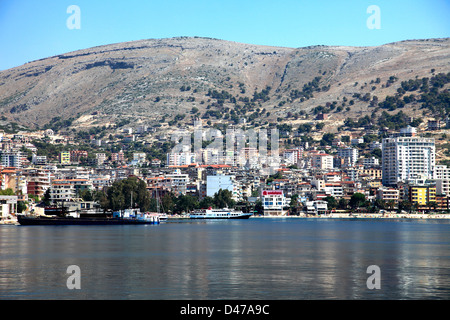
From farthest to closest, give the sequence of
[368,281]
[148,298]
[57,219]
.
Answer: [57,219], [368,281], [148,298]

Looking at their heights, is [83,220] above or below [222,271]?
below

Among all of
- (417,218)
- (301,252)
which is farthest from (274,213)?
(301,252)

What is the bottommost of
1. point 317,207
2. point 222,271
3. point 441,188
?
point 317,207

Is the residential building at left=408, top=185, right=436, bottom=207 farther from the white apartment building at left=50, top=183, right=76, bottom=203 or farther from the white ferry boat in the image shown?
the white apartment building at left=50, top=183, right=76, bottom=203

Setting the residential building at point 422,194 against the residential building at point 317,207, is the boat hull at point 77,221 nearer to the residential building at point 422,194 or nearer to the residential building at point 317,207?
the residential building at point 317,207

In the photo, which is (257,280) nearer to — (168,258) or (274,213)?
(168,258)

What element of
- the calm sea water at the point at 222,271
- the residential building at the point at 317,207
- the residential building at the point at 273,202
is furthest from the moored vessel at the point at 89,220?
the residential building at the point at 317,207

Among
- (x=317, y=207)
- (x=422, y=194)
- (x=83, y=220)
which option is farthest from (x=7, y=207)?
(x=422, y=194)

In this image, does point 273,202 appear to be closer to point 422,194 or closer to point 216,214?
point 216,214

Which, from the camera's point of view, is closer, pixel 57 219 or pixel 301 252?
pixel 301 252
